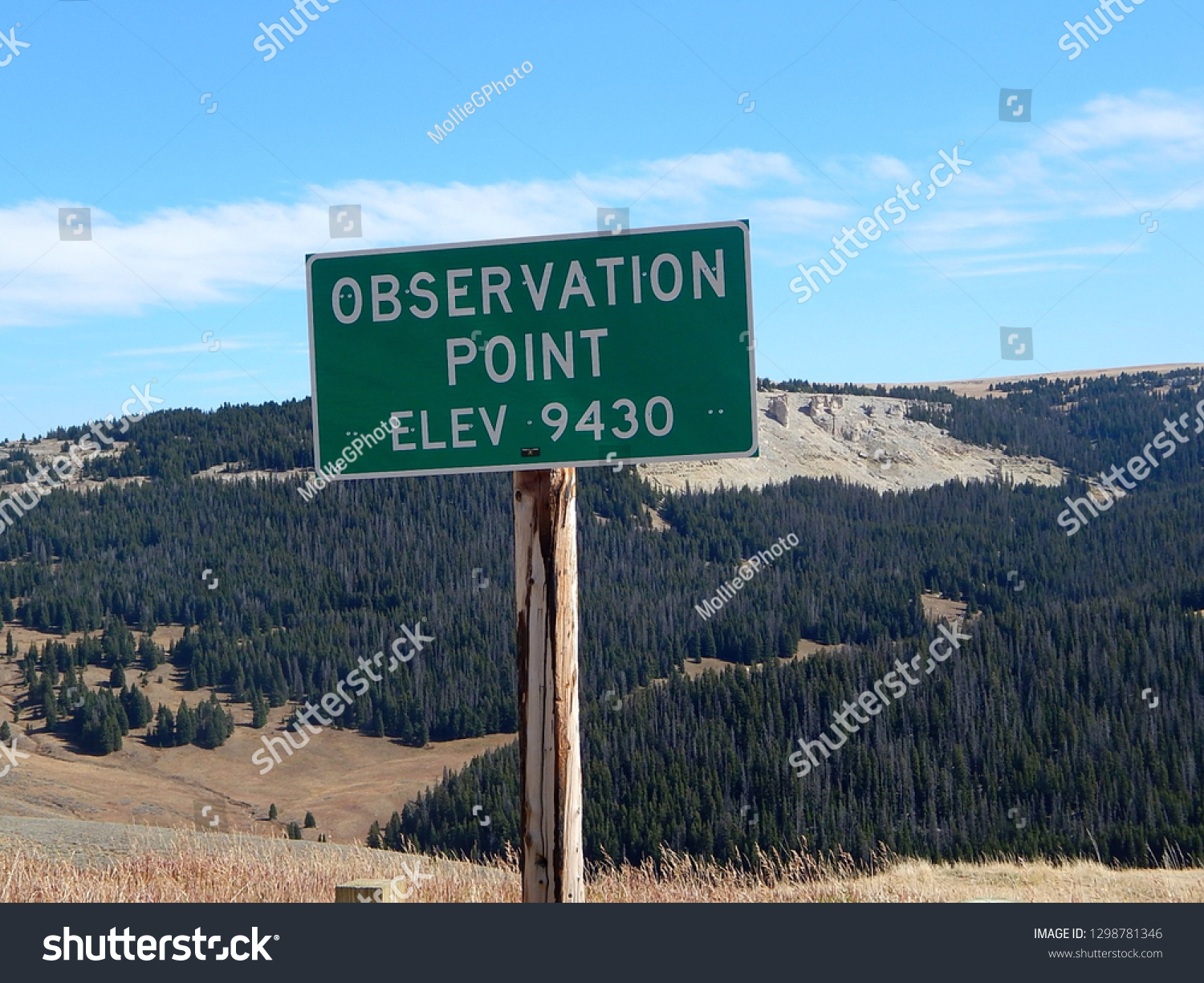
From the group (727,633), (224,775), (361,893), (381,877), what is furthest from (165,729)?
(361,893)

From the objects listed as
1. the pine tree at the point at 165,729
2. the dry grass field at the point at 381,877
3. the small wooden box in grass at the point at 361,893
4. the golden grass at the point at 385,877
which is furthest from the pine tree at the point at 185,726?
the small wooden box in grass at the point at 361,893

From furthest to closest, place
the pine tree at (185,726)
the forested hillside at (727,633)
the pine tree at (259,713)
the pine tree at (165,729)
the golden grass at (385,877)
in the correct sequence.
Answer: the pine tree at (259,713), the pine tree at (165,729), the pine tree at (185,726), the forested hillside at (727,633), the golden grass at (385,877)

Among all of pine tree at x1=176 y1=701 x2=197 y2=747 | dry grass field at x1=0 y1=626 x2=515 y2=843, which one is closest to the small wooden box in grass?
dry grass field at x1=0 y1=626 x2=515 y2=843

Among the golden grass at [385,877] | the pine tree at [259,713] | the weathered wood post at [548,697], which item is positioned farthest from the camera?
the pine tree at [259,713]

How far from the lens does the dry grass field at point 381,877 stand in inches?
391

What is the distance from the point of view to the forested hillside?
89.1 metres

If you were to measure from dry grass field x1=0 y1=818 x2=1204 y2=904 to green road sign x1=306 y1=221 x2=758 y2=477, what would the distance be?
3.53 m

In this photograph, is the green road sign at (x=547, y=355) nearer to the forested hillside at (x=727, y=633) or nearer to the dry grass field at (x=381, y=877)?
the dry grass field at (x=381, y=877)

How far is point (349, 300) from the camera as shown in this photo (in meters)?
5.68

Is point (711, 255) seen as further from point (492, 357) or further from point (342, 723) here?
point (342, 723)

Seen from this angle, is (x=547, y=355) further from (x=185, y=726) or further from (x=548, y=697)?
(x=185, y=726)

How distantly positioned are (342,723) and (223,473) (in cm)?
7260

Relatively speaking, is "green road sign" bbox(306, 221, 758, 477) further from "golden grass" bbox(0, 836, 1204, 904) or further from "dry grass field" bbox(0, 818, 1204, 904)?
"golden grass" bbox(0, 836, 1204, 904)

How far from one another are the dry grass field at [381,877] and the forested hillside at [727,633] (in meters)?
44.6
